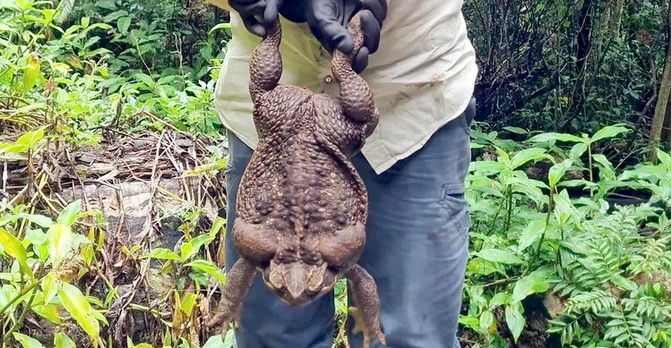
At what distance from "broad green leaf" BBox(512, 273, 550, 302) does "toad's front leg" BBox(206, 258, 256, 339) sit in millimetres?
1434

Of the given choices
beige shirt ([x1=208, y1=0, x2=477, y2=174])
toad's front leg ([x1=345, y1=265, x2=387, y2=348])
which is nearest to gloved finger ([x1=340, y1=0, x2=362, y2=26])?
beige shirt ([x1=208, y1=0, x2=477, y2=174])

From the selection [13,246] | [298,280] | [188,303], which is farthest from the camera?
[188,303]

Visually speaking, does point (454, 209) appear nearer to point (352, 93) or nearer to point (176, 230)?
point (352, 93)

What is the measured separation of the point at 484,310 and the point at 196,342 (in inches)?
34.4

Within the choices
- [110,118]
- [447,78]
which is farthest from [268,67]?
[110,118]

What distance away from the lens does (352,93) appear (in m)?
1.18

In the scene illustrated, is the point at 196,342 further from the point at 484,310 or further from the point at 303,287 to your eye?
the point at 303,287

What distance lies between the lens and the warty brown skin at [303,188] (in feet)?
3.64

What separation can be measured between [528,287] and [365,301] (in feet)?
4.88

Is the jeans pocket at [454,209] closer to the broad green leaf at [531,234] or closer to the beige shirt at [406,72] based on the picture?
the beige shirt at [406,72]

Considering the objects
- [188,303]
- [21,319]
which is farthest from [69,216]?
[188,303]

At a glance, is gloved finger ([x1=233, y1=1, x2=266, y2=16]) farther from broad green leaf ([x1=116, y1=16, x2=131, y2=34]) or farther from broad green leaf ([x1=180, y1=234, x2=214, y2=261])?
broad green leaf ([x1=116, y1=16, x2=131, y2=34])

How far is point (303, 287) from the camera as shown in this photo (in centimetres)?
109

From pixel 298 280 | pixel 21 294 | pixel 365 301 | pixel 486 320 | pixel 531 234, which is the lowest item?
pixel 486 320
